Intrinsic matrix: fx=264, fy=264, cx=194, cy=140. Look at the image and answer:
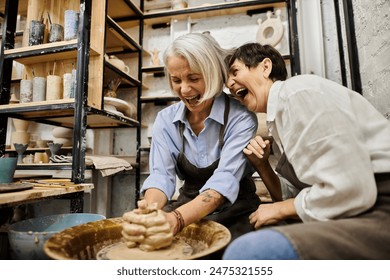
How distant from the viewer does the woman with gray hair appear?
1192 millimetres

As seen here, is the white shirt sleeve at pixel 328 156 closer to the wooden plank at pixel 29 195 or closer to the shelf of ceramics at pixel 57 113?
the wooden plank at pixel 29 195

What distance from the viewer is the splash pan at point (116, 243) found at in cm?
76

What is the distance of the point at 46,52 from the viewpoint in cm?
191

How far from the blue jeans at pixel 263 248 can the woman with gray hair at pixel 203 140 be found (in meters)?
0.39

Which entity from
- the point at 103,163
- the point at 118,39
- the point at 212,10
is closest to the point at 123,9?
the point at 118,39

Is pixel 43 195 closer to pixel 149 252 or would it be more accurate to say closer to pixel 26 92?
pixel 149 252

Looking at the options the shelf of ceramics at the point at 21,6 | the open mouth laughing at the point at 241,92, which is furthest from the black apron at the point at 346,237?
the shelf of ceramics at the point at 21,6

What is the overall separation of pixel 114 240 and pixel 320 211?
0.73m

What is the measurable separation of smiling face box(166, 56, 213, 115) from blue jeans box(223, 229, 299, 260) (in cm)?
79

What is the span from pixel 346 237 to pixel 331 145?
234 mm

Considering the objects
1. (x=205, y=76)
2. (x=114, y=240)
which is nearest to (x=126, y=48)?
(x=205, y=76)

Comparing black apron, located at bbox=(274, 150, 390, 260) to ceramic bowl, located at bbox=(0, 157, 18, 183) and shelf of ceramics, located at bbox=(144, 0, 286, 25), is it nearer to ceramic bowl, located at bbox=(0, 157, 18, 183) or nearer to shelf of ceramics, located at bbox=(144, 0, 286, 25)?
ceramic bowl, located at bbox=(0, 157, 18, 183)

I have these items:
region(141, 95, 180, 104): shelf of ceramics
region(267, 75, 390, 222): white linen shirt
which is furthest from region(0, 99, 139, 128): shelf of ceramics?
region(267, 75, 390, 222): white linen shirt
